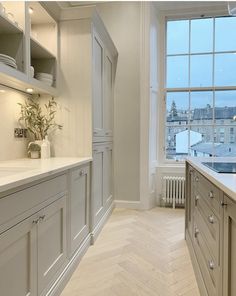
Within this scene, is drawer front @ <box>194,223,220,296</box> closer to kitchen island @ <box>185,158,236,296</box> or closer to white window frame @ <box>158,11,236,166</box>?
kitchen island @ <box>185,158,236,296</box>

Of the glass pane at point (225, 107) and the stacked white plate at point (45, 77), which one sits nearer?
the stacked white plate at point (45, 77)

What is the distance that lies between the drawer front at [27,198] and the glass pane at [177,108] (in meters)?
2.66

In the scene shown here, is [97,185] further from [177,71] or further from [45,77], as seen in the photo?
[177,71]

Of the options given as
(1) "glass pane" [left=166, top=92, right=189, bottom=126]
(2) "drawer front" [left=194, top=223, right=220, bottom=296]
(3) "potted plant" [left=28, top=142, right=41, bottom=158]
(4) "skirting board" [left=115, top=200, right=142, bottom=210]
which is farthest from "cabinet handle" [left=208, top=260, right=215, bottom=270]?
(1) "glass pane" [left=166, top=92, right=189, bottom=126]

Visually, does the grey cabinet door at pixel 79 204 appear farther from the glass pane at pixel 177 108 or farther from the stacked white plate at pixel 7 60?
the glass pane at pixel 177 108

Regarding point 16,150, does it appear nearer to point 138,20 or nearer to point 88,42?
point 88,42

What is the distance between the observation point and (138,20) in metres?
3.68

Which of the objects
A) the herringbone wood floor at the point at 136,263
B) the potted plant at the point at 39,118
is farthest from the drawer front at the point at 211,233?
the potted plant at the point at 39,118

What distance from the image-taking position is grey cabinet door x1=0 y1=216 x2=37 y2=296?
1169 millimetres

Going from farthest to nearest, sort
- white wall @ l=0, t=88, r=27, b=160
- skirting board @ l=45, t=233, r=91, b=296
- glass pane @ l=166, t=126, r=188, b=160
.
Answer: glass pane @ l=166, t=126, r=188, b=160 < white wall @ l=0, t=88, r=27, b=160 < skirting board @ l=45, t=233, r=91, b=296

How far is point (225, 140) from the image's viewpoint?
13.1 ft

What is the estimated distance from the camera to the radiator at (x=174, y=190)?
386 cm

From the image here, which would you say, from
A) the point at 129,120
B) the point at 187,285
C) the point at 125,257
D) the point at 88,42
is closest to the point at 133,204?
the point at 129,120

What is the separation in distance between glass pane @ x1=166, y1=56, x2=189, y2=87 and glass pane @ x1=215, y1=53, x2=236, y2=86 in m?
0.46
